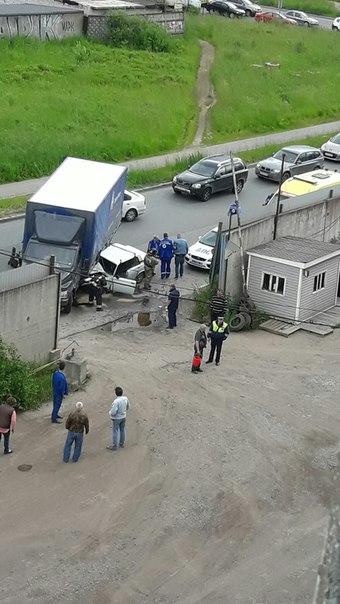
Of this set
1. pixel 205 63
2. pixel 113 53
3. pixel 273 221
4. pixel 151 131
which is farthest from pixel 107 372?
pixel 205 63

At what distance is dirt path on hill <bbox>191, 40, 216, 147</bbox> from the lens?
48500mm

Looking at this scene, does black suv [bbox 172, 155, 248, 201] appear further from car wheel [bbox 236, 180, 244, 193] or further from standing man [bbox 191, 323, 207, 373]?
standing man [bbox 191, 323, 207, 373]

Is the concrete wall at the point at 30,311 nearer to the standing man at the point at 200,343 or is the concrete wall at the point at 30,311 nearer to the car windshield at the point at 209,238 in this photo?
the standing man at the point at 200,343

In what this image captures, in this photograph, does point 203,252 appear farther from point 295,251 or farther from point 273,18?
point 273,18

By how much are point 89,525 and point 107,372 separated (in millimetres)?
6652

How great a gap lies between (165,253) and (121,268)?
159 cm

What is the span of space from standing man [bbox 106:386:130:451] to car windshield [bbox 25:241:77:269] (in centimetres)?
882

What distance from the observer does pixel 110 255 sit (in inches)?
1180

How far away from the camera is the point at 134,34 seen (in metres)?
55.4

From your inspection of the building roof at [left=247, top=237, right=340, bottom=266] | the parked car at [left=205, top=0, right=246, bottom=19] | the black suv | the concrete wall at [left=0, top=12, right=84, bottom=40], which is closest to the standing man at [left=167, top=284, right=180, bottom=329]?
the building roof at [left=247, top=237, right=340, bottom=266]

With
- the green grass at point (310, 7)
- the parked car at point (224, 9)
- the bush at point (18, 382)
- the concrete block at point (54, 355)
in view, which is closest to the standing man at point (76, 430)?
the bush at point (18, 382)

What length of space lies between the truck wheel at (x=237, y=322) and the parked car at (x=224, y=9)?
160ft

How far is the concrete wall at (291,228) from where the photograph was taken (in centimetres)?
2944

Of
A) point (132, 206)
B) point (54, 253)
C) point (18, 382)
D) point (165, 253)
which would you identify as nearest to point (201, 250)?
point (165, 253)
